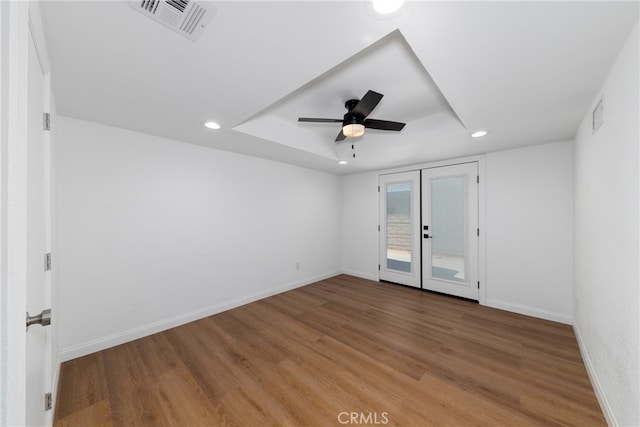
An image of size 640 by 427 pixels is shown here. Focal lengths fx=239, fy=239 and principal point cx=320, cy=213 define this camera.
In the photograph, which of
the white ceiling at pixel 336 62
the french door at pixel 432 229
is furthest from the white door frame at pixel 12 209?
the french door at pixel 432 229

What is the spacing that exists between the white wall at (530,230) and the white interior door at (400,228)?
103 cm

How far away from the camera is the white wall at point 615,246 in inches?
49.0

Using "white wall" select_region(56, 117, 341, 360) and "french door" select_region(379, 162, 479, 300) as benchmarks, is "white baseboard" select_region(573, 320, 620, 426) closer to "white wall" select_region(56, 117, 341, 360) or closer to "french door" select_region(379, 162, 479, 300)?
"french door" select_region(379, 162, 479, 300)

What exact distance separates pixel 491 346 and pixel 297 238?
3.06m

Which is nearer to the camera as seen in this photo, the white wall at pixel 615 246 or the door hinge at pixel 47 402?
the white wall at pixel 615 246

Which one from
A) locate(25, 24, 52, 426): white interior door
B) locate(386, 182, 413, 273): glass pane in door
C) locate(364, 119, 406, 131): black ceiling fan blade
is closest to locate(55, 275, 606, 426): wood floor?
locate(25, 24, 52, 426): white interior door

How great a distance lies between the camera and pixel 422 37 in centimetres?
128

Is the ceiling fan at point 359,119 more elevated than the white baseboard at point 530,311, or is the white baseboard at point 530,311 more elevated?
the ceiling fan at point 359,119

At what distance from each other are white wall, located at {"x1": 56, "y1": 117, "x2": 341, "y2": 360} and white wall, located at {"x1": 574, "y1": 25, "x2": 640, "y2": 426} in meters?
3.60

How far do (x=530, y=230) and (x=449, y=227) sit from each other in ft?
3.24

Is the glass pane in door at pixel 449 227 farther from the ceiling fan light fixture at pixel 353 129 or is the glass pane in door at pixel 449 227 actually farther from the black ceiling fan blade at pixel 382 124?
the ceiling fan light fixture at pixel 353 129

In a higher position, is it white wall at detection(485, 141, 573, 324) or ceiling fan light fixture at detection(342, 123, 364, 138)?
ceiling fan light fixture at detection(342, 123, 364, 138)

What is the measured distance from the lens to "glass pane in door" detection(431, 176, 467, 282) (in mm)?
3758

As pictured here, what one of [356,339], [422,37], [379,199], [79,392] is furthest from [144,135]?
[379,199]
